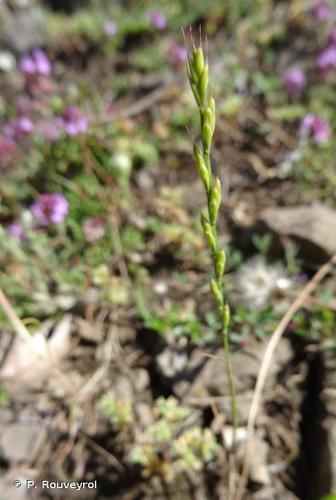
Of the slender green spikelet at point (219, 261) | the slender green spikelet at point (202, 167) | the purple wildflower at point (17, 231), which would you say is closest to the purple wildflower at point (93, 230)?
the purple wildflower at point (17, 231)

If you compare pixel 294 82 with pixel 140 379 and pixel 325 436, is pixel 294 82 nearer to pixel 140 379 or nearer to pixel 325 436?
pixel 140 379

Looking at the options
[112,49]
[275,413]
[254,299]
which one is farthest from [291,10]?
[275,413]

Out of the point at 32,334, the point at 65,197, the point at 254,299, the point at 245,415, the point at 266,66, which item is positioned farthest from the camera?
the point at 266,66

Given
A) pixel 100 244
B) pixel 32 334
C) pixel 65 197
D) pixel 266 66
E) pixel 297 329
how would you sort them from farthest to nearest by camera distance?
1. pixel 266 66
2. pixel 65 197
3. pixel 100 244
4. pixel 32 334
5. pixel 297 329

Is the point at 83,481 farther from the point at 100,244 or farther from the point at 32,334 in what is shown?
the point at 100,244

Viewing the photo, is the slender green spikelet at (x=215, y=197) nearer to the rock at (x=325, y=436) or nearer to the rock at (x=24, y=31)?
the rock at (x=325, y=436)

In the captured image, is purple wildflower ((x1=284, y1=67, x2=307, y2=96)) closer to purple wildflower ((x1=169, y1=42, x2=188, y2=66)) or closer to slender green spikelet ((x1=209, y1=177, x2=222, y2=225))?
purple wildflower ((x1=169, y1=42, x2=188, y2=66))
